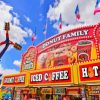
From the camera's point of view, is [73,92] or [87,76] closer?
[87,76]

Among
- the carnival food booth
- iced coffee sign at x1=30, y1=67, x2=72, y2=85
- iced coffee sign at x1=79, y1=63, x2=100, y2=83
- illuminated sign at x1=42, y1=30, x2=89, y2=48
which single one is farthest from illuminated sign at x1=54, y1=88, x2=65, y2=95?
illuminated sign at x1=42, y1=30, x2=89, y2=48

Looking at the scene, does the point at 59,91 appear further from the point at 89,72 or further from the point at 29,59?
the point at 29,59

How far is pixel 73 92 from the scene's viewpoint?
48.8 feet

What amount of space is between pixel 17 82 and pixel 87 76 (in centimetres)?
799

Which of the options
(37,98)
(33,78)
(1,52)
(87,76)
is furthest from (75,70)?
(1,52)

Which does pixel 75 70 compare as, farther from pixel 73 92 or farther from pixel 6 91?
pixel 6 91

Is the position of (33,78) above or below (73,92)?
above

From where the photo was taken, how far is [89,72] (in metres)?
11.9

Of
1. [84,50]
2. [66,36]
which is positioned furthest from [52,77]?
[66,36]

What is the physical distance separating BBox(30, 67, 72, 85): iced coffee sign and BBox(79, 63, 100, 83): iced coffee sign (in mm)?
997

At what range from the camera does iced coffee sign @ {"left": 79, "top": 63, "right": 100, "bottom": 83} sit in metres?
11.5

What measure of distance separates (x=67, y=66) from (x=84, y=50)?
212 inches

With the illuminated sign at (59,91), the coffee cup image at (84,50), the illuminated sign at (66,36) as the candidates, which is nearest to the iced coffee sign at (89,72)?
the illuminated sign at (59,91)

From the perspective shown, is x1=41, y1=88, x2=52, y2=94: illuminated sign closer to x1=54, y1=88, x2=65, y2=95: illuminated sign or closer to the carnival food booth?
the carnival food booth
